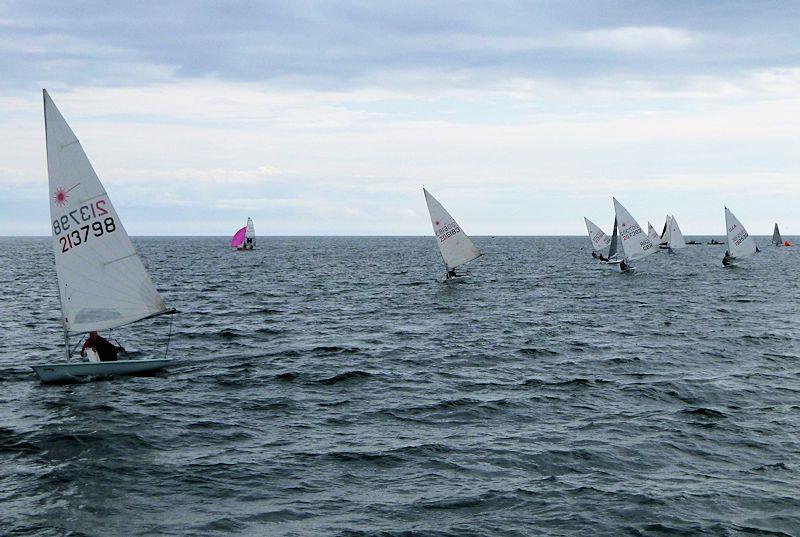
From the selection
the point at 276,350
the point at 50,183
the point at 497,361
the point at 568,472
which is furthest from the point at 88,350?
the point at 568,472

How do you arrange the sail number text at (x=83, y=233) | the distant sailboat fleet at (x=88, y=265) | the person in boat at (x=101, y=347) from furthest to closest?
the person in boat at (x=101, y=347)
the sail number text at (x=83, y=233)
the distant sailboat fleet at (x=88, y=265)

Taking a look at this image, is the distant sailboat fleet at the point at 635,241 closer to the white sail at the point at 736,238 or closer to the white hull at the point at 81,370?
the white sail at the point at 736,238

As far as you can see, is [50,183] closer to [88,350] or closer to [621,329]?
[88,350]

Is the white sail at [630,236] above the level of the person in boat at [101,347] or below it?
above

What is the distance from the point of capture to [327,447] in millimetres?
18984

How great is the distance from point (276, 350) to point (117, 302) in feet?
28.7

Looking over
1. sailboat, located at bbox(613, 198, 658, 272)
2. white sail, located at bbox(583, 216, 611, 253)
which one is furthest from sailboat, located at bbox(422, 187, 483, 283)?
white sail, located at bbox(583, 216, 611, 253)

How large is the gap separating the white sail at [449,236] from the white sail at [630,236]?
19928 millimetres

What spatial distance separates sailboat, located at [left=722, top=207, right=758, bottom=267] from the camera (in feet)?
294

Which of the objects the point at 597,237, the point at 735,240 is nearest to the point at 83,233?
the point at 735,240

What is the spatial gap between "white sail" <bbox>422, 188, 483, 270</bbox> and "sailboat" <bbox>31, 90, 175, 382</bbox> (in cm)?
3670

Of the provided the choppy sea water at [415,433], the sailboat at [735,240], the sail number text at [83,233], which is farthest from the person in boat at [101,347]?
the sailboat at [735,240]

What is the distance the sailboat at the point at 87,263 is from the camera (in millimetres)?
25205

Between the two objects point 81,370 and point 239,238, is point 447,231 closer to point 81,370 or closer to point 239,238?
point 81,370
